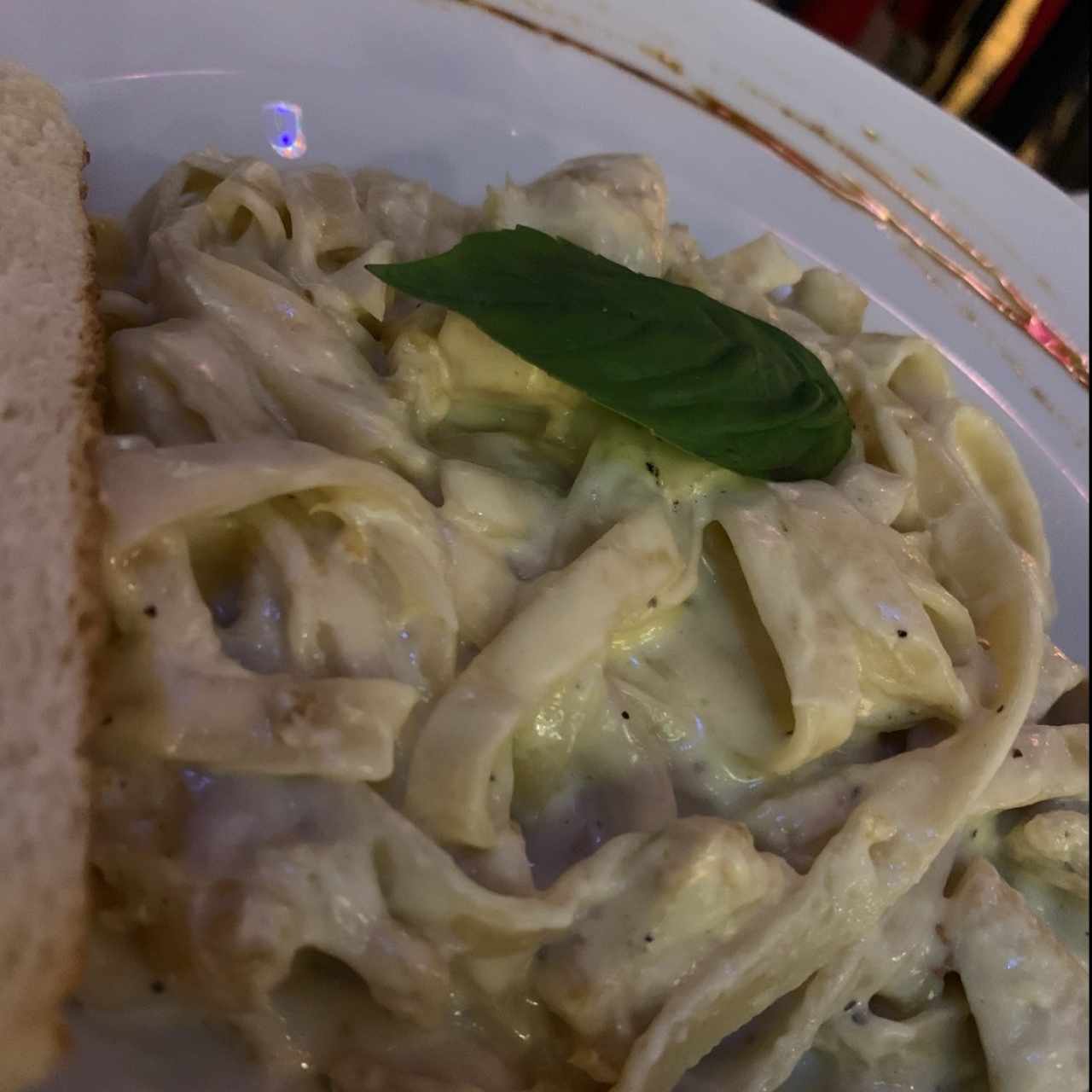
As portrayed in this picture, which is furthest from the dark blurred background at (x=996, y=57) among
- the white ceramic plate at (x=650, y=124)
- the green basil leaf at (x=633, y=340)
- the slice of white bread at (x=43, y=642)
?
the slice of white bread at (x=43, y=642)

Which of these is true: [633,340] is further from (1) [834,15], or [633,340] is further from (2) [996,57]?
(2) [996,57]

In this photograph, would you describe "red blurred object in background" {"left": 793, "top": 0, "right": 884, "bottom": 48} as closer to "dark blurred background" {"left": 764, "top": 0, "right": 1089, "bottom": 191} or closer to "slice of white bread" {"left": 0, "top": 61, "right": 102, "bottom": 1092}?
"dark blurred background" {"left": 764, "top": 0, "right": 1089, "bottom": 191}

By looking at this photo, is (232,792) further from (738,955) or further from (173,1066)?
(738,955)

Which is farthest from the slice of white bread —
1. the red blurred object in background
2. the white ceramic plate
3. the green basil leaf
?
the red blurred object in background

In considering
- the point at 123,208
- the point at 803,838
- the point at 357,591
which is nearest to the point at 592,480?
the point at 357,591

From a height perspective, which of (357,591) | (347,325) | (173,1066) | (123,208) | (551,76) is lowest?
(173,1066)

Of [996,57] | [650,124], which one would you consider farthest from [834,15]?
[650,124]
